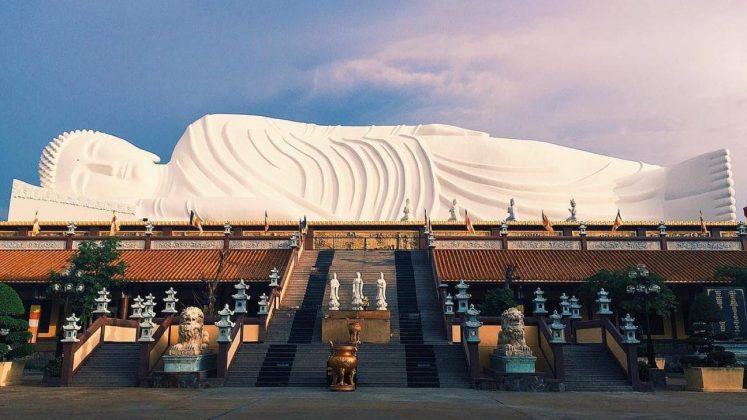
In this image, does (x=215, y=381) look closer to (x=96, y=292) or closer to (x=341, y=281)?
(x=96, y=292)

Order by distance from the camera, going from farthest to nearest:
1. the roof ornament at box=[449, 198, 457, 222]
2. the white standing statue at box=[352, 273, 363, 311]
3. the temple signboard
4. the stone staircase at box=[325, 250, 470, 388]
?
the roof ornament at box=[449, 198, 457, 222], the temple signboard, the white standing statue at box=[352, 273, 363, 311], the stone staircase at box=[325, 250, 470, 388]

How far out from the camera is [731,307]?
1938 cm

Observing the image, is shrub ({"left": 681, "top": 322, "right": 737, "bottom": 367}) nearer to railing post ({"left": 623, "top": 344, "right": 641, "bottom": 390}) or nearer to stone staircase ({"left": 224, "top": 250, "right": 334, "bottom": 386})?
railing post ({"left": 623, "top": 344, "right": 641, "bottom": 390})

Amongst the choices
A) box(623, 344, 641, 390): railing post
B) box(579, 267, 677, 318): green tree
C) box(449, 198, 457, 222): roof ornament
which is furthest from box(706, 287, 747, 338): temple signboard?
box(449, 198, 457, 222): roof ornament

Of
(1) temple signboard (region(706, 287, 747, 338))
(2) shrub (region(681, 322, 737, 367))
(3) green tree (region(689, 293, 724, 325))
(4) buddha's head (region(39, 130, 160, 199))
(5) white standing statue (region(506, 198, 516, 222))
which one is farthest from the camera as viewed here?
(4) buddha's head (region(39, 130, 160, 199))

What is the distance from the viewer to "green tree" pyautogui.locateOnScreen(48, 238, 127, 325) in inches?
709

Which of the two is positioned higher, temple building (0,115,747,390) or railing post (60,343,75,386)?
temple building (0,115,747,390)

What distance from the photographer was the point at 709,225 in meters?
27.3

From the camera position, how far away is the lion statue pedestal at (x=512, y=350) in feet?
44.4

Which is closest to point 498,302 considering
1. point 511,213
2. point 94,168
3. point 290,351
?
point 290,351

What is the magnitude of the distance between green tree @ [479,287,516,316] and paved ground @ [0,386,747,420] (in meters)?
5.59

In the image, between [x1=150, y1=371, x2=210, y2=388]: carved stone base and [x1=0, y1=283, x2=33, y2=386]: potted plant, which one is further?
[x1=0, y1=283, x2=33, y2=386]: potted plant

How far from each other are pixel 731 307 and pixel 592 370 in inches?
302

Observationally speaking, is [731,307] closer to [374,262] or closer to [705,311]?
[705,311]
